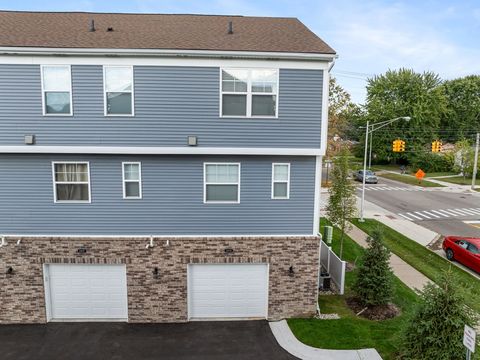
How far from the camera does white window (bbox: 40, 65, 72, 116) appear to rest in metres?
9.74

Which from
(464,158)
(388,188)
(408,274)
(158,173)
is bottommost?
(408,274)

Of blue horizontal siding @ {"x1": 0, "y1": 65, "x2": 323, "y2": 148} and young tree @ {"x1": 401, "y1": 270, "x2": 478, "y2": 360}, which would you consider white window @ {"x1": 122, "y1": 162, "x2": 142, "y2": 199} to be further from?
young tree @ {"x1": 401, "y1": 270, "x2": 478, "y2": 360}

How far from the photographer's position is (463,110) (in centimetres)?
6444

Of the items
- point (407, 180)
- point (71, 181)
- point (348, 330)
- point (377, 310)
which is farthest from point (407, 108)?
point (71, 181)

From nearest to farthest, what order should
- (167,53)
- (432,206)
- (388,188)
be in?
(167,53) < (432,206) < (388,188)

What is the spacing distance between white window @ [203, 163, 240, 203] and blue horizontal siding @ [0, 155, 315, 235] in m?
0.16

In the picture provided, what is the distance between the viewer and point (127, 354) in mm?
9219

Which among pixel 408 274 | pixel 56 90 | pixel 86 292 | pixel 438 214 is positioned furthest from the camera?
pixel 438 214

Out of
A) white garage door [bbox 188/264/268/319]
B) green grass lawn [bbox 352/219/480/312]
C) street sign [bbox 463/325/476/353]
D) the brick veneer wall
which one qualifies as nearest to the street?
green grass lawn [bbox 352/219/480/312]

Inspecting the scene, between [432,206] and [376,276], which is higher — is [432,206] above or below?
below

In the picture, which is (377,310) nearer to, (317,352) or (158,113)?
(317,352)

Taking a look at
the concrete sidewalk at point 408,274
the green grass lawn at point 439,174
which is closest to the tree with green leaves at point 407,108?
the green grass lawn at point 439,174

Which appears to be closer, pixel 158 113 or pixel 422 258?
pixel 158 113

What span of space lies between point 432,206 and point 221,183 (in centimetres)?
2679
